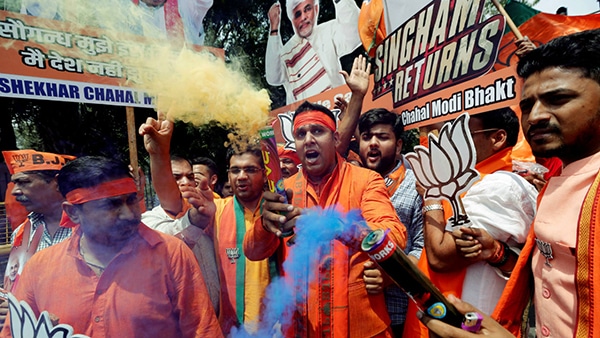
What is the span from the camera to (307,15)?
423 centimetres

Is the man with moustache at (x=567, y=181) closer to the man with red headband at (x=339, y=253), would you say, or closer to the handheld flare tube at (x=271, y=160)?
the man with red headband at (x=339, y=253)

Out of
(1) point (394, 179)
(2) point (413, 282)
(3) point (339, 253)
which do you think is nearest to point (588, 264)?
(2) point (413, 282)

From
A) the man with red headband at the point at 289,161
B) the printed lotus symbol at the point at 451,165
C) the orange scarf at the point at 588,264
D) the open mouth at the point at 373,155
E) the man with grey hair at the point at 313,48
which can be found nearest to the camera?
the orange scarf at the point at 588,264

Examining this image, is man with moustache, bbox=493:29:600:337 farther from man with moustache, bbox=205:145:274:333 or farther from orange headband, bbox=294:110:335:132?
man with moustache, bbox=205:145:274:333

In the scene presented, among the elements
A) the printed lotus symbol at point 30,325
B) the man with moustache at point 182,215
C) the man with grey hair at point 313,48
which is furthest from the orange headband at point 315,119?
the printed lotus symbol at point 30,325

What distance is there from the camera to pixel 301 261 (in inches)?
87.4

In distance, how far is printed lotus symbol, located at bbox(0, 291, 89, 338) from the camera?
1.71 meters

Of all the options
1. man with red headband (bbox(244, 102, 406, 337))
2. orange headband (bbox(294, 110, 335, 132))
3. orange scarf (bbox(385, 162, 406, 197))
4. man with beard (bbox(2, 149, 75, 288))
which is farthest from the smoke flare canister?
man with beard (bbox(2, 149, 75, 288))

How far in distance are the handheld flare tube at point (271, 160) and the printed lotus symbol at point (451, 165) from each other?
962 mm

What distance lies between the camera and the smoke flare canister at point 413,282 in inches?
55.8

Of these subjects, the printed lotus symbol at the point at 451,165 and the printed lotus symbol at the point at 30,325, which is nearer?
the printed lotus symbol at the point at 30,325

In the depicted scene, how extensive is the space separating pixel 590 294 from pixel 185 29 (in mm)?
2606

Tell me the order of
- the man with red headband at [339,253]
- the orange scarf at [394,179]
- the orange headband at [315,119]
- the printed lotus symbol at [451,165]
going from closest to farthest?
1. the printed lotus symbol at [451,165]
2. the man with red headband at [339,253]
3. the orange headband at [315,119]
4. the orange scarf at [394,179]

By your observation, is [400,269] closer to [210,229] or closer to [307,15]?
[210,229]
